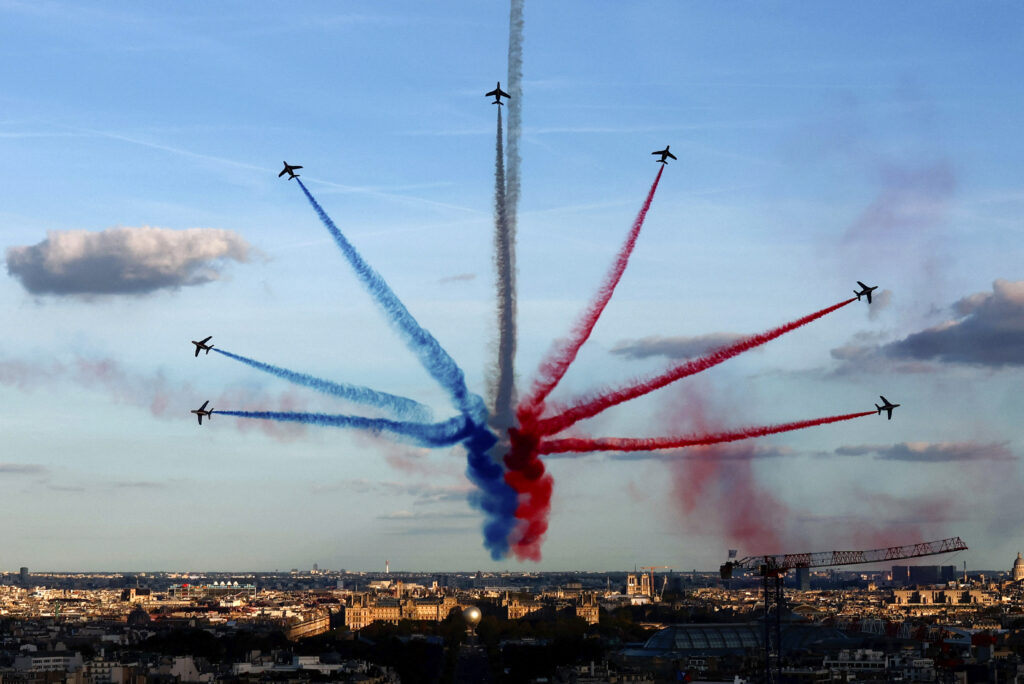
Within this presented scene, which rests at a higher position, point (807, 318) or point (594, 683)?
point (807, 318)

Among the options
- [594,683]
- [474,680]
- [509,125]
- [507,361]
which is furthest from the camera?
[474,680]

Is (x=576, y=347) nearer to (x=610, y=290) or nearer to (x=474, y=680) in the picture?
(x=610, y=290)

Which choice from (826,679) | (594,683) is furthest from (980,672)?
(594,683)

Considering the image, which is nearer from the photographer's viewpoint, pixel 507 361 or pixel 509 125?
pixel 509 125

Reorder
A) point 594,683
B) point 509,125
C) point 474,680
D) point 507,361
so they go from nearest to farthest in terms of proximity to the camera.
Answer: point 509,125 → point 507,361 → point 594,683 → point 474,680

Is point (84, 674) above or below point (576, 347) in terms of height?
below

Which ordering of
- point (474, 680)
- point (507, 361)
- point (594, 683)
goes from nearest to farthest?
1. point (507, 361)
2. point (594, 683)
3. point (474, 680)

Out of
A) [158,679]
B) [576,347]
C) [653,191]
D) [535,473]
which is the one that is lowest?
[158,679]

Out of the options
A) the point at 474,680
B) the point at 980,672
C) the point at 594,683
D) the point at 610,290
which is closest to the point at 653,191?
the point at 610,290

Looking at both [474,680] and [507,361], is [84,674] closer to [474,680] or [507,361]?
[474,680]
